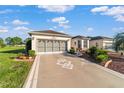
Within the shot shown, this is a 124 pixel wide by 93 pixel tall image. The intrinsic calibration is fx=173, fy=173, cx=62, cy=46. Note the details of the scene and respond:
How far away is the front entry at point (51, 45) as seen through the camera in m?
25.2

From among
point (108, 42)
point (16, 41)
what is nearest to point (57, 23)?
point (108, 42)

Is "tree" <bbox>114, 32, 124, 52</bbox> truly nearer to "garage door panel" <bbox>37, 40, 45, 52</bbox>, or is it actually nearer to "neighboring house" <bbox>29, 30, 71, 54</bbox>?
"neighboring house" <bbox>29, 30, 71, 54</bbox>

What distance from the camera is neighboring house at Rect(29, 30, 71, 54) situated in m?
24.6

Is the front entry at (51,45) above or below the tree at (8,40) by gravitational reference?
below

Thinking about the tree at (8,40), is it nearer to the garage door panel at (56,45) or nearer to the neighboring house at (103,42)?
the neighboring house at (103,42)

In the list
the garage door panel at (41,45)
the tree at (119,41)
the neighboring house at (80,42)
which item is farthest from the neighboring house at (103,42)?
the tree at (119,41)

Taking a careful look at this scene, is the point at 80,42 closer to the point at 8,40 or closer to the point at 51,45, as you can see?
the point at 51,45

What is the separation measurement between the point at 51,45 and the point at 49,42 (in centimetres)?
57

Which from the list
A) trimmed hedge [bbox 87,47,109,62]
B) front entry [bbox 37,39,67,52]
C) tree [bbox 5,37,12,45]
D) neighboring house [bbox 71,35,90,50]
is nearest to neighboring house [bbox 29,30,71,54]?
front entry [bbox 37,39,67,52]

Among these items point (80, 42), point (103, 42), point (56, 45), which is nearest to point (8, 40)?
point (80, 42)
